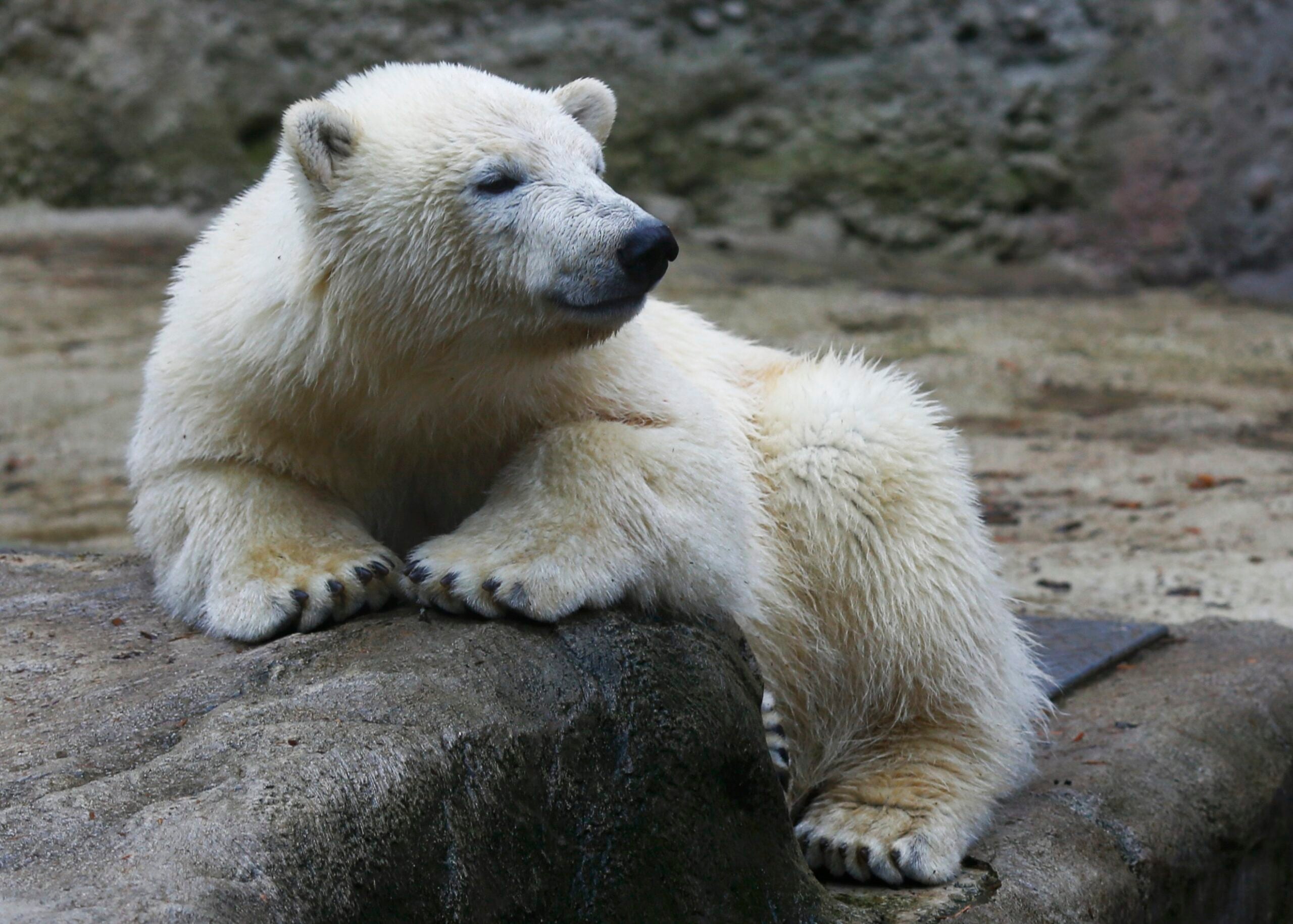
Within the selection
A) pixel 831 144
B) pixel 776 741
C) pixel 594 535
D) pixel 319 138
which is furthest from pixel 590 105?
pixel 831 144

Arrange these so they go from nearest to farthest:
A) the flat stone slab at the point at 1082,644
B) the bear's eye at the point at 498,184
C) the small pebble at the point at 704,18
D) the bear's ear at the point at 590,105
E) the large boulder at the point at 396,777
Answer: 1. the large boulder at the point at 396,777
2. the bear's eye at the point at 498,184
3. the bear's ear at the point at 590,105
4. the flat stone slab at the point at 1082,644
5. the small pebble at the point at 704,18

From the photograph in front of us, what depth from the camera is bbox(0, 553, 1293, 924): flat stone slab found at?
5.49ft

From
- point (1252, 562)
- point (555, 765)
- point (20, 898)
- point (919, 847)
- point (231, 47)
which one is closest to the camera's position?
point (20, 898)

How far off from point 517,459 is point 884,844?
0.99 m

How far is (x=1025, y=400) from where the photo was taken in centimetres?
687

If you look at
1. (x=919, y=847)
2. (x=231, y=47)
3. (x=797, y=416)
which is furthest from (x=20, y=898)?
(x=231, y=47)

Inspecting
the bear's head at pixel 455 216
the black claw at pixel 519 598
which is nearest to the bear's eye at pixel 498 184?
the bear's head at pixel 455 216

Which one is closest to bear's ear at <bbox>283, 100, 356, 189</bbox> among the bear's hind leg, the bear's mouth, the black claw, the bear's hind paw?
the bear's mouth

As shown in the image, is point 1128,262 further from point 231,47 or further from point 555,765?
point 555,765

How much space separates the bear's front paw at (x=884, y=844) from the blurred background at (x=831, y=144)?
5.03 metres

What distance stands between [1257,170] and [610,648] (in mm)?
8087

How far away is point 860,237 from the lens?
30.0 ft

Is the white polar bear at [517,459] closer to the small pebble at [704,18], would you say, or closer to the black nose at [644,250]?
the black nose at [644,250]

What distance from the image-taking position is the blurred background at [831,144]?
817 centimetres
